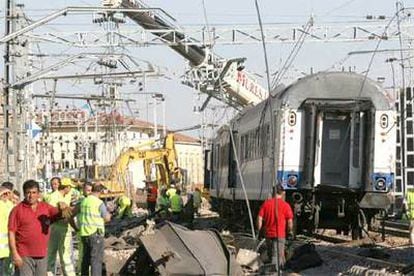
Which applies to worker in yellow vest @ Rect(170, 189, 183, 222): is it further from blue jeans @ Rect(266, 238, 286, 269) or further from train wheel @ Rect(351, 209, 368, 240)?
blue jeans @ Rect(266, 238, 286, 269)

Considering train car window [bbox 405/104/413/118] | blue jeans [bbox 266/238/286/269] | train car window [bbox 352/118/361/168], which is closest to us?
blue jeans [bbox 266/238/286/269]

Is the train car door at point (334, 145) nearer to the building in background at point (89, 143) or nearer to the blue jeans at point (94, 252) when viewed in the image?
the blue jeans at point (94, 252)

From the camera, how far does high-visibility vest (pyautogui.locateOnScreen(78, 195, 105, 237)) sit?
577 inches

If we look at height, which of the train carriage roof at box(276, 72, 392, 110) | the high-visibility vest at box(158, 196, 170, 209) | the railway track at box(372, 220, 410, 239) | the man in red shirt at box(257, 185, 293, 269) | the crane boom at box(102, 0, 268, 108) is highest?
the crane boom at box(102, 0, 268, 108)

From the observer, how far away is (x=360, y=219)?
22109mm

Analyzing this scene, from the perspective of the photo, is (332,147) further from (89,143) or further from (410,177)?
(89,143)

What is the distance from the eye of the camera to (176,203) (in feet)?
106

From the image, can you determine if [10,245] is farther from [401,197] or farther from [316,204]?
[401,197]

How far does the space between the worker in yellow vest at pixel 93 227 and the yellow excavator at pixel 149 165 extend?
29755mm

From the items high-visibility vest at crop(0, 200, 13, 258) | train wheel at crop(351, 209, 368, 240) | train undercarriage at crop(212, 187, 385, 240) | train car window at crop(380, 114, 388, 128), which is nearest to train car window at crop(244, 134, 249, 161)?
train undercarriage at crop(212, 187, 385, 240)

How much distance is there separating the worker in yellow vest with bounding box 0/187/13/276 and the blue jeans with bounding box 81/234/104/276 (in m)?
2.01

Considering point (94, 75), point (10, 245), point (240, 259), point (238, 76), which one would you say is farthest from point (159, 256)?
point (238, 76)

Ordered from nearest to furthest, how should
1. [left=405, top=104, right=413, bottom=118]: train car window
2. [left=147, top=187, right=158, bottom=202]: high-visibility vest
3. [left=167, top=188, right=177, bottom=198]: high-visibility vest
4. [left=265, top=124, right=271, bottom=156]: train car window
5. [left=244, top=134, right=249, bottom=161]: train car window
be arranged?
1. [left=265, top=124, right=271, bottom=156]: train car window
2. [left=244, top=134, right=249, bottom=161]: train car window
3. [left=167, top=188, right=177, bottom=198]: high-visibility vest
4. [left=405, top=104, right=413, bottom=118]: train car window
5. [left=147, top=187, right=158, bottom=202]: high-visibility vest

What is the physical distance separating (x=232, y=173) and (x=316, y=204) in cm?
726
